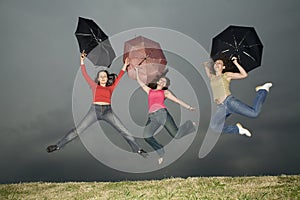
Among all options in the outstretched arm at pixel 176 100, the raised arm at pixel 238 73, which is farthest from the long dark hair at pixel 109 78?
the raised arm at pixel 238 73

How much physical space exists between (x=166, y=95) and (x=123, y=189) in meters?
3.08

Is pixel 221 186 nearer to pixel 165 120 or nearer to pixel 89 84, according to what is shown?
pixel 165 120

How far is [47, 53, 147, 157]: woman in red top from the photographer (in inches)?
402

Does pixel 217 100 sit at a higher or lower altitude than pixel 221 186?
higher

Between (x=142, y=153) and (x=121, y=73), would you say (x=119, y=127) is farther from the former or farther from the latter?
(x=121, y=73)

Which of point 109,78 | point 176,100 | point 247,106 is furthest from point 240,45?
point 109,78

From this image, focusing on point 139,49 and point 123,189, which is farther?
point 123,189

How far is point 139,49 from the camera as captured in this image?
992 cm

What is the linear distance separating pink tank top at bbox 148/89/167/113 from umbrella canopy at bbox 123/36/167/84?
1.75 ft

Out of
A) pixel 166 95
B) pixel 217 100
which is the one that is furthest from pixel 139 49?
pixel 217 100

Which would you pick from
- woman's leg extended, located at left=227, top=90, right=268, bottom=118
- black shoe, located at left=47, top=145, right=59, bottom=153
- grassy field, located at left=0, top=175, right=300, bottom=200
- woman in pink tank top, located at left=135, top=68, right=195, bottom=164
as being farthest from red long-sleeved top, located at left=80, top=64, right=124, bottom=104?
woman's leg extended, located at left=227, top=90, right=268, bottom=118

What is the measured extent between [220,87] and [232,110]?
0.73 meters

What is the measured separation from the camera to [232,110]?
32.8 ft

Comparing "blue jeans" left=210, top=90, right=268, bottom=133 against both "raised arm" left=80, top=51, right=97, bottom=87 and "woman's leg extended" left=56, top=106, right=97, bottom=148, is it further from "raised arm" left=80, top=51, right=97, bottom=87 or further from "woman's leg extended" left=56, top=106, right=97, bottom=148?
"raised arm" left=80, top=51, right=97, bottom=87
